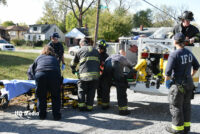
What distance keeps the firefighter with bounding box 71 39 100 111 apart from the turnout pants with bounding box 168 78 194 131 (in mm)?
2181

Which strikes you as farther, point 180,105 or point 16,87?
point 16,87

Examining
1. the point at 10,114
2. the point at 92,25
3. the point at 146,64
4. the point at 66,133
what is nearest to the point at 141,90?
the point at 146,64

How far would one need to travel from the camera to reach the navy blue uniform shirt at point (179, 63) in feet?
15.7

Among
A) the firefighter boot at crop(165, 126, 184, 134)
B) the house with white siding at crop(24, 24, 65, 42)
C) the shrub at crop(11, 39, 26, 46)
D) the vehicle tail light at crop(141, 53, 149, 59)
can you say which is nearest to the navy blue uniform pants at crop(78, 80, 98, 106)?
the vehicle tail light at crop(141, 53, 149, 59)

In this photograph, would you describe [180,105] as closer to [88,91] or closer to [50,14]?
[88,91]

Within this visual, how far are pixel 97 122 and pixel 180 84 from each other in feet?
6.54

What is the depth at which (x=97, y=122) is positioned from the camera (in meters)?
5.48

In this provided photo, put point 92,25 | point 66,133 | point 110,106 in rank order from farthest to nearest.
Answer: point 92,25 < point 110,106 < point 66,133

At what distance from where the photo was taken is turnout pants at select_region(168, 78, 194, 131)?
4.77 m

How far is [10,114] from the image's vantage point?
5859 millimetres

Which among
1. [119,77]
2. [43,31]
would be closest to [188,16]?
[119,77]

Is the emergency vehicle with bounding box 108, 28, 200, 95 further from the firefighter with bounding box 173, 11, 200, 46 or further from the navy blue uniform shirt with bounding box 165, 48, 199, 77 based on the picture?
the navy blue uniform shirt with bounding box 165, 48, 199, 77

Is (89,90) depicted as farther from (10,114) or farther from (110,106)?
(10,114)

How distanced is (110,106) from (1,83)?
3.00 metres
